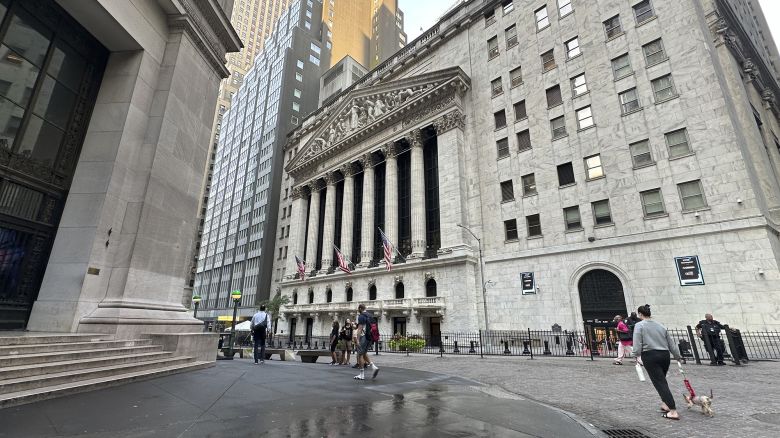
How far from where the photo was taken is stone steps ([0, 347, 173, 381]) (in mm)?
6008

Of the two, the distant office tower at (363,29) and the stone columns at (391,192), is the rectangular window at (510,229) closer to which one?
the stone columns at (391,192)

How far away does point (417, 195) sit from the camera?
36031mm

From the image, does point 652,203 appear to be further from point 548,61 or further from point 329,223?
point 329,223

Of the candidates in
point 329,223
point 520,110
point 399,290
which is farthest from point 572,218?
point 329,223

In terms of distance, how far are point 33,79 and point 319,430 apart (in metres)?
13.4

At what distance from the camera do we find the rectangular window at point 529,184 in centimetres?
2952

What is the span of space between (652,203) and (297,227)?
139ft

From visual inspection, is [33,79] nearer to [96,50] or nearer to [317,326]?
[96,50]

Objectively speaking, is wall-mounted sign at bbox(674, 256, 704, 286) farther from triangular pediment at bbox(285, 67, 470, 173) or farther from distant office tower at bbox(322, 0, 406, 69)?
distant office tower at bbox(322, 0, 406, 69)

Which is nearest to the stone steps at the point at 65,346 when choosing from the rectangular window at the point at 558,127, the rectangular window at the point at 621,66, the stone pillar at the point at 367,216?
the stone pillar at the point at 367,216

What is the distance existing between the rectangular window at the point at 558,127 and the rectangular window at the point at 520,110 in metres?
2.86

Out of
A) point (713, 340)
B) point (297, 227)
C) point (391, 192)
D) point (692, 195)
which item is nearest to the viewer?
point (713, 340)

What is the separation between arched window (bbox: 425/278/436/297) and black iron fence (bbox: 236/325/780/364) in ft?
12.2

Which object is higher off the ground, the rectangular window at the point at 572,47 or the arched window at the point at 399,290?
the rectangular window at the point at 572,47
